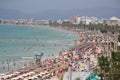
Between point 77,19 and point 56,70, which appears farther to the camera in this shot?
point 77,19

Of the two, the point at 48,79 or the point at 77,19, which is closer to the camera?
the point at 48,79

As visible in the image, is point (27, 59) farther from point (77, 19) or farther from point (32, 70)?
point (77, 19)

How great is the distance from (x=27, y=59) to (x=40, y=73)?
11.7 meters

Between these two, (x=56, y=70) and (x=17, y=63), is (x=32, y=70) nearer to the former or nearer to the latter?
(x=56, y=70)

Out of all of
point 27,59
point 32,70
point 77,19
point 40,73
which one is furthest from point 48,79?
point 77,19

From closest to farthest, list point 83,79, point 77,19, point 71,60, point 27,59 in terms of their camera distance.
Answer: point 83,79
point 71,60
point 27,59
point 77,19

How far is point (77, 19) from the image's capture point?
18162cm

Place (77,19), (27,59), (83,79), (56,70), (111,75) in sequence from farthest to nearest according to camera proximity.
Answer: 1. (77,19)
2. (27,59)
3. (56,70)
4. (83,79)
5. (111,75)

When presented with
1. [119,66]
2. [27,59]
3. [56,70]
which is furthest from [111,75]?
[27,59]

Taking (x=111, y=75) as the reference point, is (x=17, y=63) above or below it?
below

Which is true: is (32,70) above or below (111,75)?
below

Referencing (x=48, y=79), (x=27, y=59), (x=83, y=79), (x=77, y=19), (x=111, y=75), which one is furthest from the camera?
(x=77, y=19)

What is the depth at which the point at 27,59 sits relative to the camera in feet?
127

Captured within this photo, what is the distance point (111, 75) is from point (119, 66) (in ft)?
1.83
